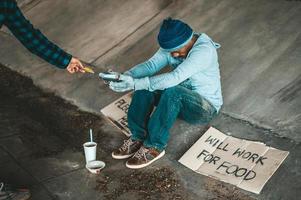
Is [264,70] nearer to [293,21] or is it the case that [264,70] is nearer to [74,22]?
[293,21]

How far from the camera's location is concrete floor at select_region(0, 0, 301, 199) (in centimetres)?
371

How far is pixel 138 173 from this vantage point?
3637 millimetres

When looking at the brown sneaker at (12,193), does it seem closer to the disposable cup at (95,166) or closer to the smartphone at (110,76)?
the disposable cup at (95,166)

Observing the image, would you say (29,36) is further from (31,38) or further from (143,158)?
(143,158)

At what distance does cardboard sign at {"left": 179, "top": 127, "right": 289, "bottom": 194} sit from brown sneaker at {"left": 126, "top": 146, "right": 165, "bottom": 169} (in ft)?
0.71

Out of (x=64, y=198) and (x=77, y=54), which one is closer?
(x=64, y=198)

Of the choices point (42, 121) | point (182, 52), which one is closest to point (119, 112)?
point (42, 121)

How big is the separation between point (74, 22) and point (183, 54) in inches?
115

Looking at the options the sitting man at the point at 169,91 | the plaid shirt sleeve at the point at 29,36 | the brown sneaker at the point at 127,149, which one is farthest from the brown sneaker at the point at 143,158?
the plaid shirt sleeve at the point at 29,36

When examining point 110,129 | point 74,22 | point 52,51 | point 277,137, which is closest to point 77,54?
point 74,22

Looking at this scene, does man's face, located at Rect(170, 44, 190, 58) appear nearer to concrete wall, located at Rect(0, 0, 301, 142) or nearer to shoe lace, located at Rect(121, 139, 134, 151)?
concrete wall, located at Rect(0, 0, 301, 142)

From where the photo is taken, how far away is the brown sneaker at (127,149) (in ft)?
12.5

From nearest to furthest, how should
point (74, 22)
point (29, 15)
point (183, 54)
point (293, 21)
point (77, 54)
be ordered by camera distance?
point (183, 54) < point (293, 21) < point (77, 54) < point (74, 22) < point (29, 15)

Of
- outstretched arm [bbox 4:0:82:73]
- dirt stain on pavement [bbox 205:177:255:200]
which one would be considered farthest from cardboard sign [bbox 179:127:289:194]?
outstretched arm [bbox 4:0:82:73]
